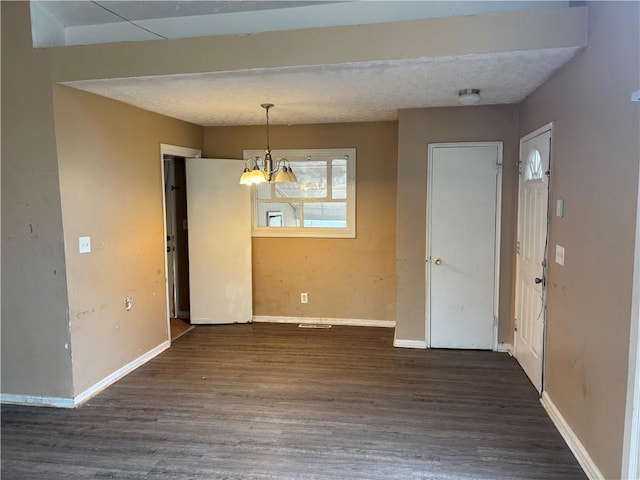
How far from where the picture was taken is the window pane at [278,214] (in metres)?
5.13

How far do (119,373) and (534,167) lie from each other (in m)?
3.88

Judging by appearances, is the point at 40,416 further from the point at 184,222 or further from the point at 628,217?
the point at 628,217

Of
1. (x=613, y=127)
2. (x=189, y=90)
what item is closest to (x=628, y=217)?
(x=613, y=127)

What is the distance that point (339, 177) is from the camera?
498 cm

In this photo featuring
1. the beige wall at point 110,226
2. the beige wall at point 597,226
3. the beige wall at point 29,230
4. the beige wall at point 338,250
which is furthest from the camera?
the beige wall at point 338,250

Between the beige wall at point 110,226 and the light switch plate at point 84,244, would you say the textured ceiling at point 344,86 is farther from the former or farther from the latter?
the light switch plate at point 84,244

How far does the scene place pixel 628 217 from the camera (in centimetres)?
199

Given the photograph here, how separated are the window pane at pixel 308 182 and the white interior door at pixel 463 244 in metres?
1.37

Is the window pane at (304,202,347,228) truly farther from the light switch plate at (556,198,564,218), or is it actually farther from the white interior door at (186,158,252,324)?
the light switch plate at (556,198,564,218)

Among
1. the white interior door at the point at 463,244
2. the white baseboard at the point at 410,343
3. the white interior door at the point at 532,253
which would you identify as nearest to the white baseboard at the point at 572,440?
the white interior door at the point at 532,253

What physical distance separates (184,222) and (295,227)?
4.69 feet

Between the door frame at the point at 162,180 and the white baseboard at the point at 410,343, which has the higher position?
the door frame at the point at 162,180

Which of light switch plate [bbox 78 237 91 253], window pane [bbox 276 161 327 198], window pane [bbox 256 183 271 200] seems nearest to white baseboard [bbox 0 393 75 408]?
light switch plate [bbox 78 237 91 253]

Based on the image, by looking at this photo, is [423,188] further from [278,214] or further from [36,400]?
[36,400]
